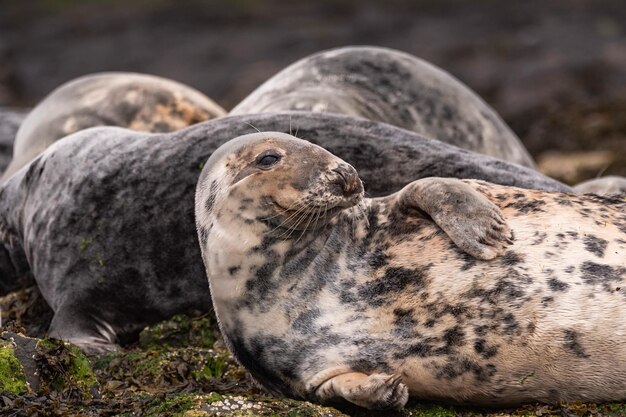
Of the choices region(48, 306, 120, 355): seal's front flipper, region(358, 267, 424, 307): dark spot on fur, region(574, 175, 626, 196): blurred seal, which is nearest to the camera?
region(358, 267, 424, 307): dark spot on fur

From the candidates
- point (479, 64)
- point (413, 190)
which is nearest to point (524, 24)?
point (479, 64)

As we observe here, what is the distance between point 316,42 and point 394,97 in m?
11.1

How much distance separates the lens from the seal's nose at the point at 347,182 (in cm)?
491

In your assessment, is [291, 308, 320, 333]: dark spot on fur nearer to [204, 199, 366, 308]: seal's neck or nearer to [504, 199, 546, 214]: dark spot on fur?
[204, 199, 366, 308]: seal's neck

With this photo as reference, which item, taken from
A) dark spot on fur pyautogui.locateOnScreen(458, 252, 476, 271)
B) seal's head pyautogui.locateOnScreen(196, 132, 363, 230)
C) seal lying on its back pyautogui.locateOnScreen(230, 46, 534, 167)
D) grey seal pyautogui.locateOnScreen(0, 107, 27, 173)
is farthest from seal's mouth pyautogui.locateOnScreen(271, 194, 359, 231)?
grey seal pyautogui.locateOnScreen(0, 107, 27, 173)

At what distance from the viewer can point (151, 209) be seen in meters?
6.48

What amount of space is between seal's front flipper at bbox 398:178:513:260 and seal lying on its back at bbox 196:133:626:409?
0.8 inches

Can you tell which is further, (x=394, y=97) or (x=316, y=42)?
(x=316, y=42)

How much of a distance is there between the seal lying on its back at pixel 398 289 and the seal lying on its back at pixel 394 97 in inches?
102

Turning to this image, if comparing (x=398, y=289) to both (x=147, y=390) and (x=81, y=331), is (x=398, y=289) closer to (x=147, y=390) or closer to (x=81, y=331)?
(x=147, y=390)

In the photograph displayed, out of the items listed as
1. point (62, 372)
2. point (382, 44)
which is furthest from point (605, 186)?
point (382, 44)

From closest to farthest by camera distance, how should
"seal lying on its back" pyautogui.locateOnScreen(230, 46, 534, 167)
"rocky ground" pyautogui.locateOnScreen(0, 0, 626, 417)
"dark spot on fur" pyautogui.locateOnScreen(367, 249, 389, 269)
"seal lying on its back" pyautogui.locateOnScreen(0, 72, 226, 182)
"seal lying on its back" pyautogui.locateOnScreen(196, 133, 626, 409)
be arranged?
1. "seal lying on its back" pyautogui.locateOnScreen(196, 133, 626, 409)
2. "dark spot on fur" pyautogui.locateOnScreen(367, 249, 389, 269)
3. "seal lying on its back" pyautogui.locateOnScreen(230, 46, 534, 167)
4. "seal lying on its back" pyautogui.locateOnScreen(0, 72, 226, 182)
5. "rocky ground" pyautogui.locateOnScreen(0, 0, 626, 417)

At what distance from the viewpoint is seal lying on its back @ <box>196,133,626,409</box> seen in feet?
14.9

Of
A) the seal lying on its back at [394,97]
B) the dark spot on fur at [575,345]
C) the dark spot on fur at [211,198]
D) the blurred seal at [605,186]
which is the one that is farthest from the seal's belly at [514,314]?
the seal lying on its back at [394,97]
